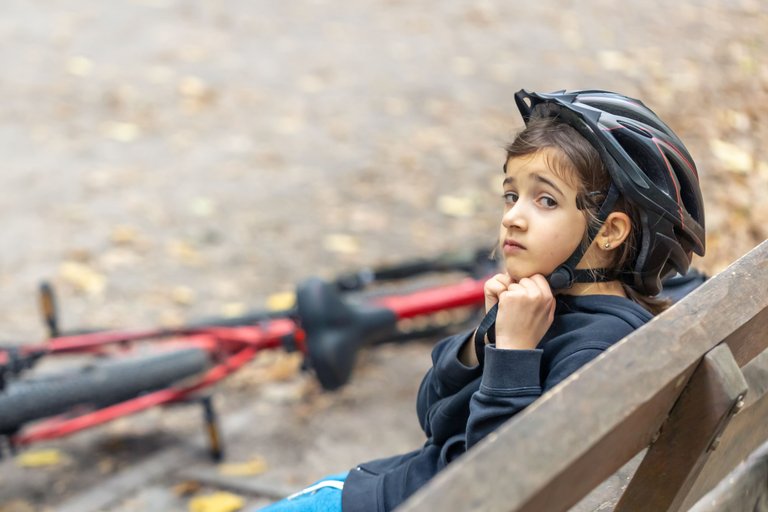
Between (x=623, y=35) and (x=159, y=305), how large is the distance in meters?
5.05

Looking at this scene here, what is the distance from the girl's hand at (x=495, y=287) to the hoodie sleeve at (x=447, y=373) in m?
0.07

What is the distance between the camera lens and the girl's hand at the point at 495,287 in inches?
72.6

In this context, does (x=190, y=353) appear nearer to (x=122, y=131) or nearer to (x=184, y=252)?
(x=184, y=252)

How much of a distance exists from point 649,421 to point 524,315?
14.3 inches

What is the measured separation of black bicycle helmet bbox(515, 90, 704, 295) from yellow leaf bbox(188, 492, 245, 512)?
1997mm

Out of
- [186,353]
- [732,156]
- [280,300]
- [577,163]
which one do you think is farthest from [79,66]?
[577,163]

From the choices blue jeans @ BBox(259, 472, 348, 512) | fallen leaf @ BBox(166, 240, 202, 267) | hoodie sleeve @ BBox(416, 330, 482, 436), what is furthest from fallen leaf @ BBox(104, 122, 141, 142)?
hoodie sleeve @ BBox(416, 330, 482, 436)

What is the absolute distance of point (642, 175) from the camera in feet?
5.91

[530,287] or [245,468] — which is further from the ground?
[530,287]

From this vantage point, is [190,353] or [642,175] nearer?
[642,175]

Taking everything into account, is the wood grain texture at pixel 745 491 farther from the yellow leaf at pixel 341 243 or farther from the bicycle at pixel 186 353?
the yellow leaf at pixel 341 243

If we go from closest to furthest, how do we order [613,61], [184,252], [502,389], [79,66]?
1. [502,389]
2. [184,252]
3. [79,66]
4. [613,61]

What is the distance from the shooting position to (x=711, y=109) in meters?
6.45

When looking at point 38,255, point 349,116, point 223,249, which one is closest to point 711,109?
point 349,116
